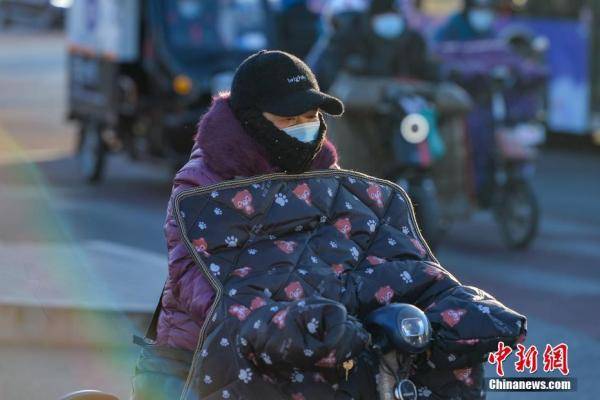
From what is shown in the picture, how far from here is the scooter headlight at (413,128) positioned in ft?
30.3

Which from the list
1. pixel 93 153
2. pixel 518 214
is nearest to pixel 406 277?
pixel 518 214

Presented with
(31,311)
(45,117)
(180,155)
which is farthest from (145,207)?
(45,117)

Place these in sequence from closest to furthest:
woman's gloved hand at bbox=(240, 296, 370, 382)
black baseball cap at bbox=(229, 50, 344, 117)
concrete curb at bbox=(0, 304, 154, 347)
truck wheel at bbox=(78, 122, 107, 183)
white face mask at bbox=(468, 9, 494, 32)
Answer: woman's gloved hand at bbox=(240, 296, 370, 382), black baseball cap at bbox=(229, 50, 344, 117), concrete curb at bbox=(0, 304, 154, 347), white face mask at bbox=(468, 9, 494, 32), truck wheel at bbox=(78, 122, 107, 183)

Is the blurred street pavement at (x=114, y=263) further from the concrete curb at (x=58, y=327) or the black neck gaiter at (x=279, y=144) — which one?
the black neck gaiter at (x=279, y=144)

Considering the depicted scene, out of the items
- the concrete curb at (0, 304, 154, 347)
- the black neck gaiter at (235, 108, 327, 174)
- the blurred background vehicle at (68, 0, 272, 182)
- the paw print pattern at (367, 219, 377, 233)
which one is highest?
the black neck gaiter at (235, 108, 327, 174)

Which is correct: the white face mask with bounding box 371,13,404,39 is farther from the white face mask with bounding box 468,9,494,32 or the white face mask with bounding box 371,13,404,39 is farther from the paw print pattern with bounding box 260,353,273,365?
the paw print pattern with bounding box 260,353,273,365

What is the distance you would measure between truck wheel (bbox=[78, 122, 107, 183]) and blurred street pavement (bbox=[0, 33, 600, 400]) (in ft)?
0.62

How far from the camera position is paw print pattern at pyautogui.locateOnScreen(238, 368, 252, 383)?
10.0ft

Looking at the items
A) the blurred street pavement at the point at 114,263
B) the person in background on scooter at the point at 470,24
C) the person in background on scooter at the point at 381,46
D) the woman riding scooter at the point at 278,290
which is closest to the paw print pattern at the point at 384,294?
the woman riding scooter at the point at 278,290

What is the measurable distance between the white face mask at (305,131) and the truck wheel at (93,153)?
10674mm

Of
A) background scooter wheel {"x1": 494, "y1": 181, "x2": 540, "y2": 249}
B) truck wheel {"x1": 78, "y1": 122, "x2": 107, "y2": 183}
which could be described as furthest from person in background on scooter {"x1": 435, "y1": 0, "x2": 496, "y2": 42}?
truck wheel {"x1": 78, "y1": 122, "x2": 107, "y2": 183}

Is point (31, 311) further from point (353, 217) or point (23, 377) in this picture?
point (353, 217)

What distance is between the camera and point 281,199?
330 cm

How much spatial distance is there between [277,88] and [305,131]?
0.13m
